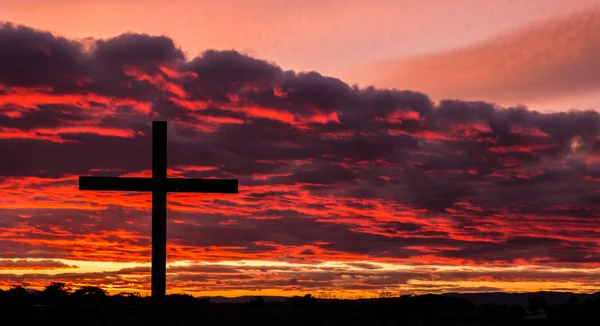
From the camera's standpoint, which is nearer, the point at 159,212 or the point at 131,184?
the point at 159,212

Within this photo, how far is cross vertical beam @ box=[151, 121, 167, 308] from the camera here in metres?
26.5

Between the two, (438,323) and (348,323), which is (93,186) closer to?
(348,323)

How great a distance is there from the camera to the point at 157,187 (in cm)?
2697

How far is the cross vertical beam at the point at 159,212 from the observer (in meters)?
26.5

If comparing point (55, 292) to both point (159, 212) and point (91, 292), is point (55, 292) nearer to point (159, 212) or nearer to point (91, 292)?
point (91, 292)

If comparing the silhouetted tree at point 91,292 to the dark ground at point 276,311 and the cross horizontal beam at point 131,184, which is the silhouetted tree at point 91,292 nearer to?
the dark ground at point 276,311

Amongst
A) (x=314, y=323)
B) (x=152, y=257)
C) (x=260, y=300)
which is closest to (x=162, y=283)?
(x=152, y=257)

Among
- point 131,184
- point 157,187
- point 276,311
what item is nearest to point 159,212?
point 157,187

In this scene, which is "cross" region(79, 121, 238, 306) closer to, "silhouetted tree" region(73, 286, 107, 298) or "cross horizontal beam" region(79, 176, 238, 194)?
"cross horizontal beam" region(79, 176, 238, 194)

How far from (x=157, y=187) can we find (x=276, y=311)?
871cm

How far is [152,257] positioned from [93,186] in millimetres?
3020

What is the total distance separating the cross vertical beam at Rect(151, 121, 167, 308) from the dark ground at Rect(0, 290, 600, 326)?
3.50 ft

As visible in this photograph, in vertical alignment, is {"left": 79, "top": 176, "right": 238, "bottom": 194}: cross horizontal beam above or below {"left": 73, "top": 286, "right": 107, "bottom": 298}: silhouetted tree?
above

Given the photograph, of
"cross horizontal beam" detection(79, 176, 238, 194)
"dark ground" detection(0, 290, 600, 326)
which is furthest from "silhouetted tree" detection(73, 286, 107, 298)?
"cross horizontal beam" detection(79, 176, 238, 194)
